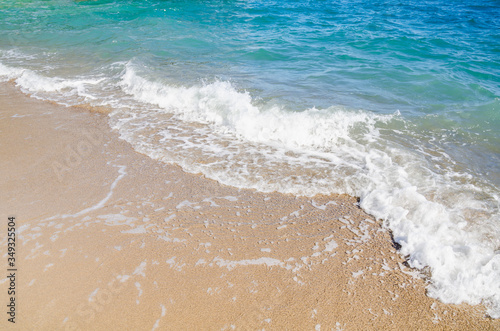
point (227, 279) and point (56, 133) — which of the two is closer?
point (227, 279)

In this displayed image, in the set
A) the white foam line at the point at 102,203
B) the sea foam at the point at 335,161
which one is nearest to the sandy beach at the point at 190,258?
the white foam line at the point at 102,203

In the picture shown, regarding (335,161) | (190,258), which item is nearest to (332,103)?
(335,161)

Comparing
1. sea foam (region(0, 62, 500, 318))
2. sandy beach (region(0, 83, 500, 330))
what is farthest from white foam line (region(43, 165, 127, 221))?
sea foam (region(0, 62, 500, 318))

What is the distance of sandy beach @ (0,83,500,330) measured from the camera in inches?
103

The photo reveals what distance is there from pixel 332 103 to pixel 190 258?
505cm

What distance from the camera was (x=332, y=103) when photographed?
7.00 metres

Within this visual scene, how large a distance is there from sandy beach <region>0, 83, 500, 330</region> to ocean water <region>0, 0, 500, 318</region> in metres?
0.32

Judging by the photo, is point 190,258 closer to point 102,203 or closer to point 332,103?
point 102,203

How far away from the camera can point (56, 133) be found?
5762 mm

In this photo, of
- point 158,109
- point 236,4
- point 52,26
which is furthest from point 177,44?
point 236,4

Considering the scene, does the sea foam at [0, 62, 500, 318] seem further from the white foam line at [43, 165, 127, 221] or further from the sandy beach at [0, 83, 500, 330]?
the white foam line at [43, 165, 127, 221]

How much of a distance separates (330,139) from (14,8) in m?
26.5

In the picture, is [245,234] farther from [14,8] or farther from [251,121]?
[14,8]

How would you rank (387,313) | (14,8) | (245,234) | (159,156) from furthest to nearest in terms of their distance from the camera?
(14,8)
(159,156)
(245,234)
(387,313)
